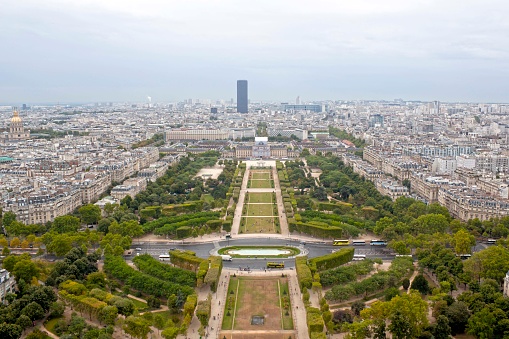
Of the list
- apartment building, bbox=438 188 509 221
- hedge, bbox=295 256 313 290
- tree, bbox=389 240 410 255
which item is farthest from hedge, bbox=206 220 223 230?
apartment building, bbox=438 188 509 221

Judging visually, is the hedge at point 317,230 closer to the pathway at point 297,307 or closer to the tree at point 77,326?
the pathway at point 297,307

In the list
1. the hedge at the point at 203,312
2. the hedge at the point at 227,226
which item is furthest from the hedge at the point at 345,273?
the hedge at the point at 227,226

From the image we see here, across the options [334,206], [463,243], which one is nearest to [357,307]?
[463,243]

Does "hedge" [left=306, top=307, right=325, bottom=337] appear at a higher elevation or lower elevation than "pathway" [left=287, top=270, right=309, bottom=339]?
higher

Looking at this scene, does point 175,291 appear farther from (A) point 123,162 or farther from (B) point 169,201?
(A) point 123,162

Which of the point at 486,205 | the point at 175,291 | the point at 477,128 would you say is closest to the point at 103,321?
the point at 175,291

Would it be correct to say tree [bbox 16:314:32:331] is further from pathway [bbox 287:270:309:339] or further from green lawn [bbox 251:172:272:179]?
green lawn [bbox 251:172:272:179]

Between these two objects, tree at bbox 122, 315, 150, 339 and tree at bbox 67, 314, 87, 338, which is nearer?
tree at bbox 122, 315, 150, 339
